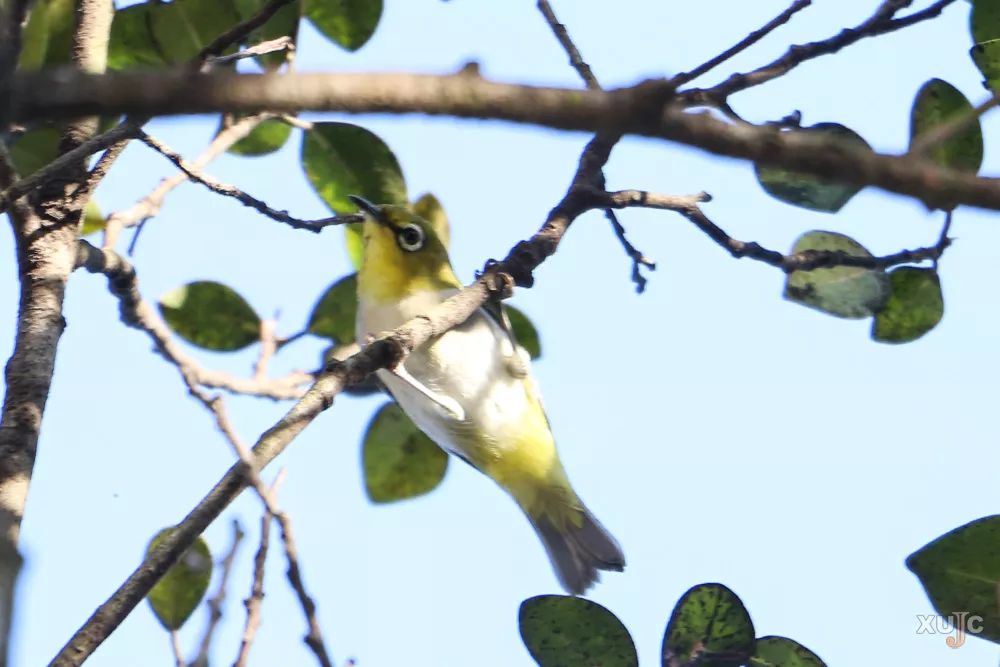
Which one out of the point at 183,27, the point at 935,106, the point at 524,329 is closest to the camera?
the point at 935,106

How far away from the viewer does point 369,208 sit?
12.7ft

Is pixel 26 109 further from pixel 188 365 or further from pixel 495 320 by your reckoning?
pixel 495 320

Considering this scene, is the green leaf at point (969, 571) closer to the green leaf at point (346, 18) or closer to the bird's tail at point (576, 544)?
the green leaf at point (346, 18)

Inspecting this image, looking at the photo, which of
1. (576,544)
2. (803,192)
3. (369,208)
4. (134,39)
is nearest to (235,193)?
(134,39)

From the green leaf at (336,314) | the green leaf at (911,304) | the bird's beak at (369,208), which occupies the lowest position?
the green leaf at (911,304)

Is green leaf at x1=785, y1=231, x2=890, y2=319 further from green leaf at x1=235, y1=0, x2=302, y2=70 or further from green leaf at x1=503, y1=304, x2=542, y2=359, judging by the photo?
green leaf at x1=235, y1=0, x2=302, y2=70

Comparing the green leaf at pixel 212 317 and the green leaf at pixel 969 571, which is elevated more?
the green leaf at pixel 212 317

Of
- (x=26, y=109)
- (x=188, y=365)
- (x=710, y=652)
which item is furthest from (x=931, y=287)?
(x=26, y=109)

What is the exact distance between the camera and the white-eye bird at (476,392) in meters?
4.16

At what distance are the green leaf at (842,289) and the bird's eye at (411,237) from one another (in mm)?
1796

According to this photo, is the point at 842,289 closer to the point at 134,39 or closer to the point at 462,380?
the point at 462,380

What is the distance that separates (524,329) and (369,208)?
653mm

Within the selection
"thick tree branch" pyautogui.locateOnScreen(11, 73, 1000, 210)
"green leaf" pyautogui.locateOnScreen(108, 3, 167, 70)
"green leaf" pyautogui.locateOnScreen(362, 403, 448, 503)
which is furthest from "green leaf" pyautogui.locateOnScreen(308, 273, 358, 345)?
"thick tree branch" pyautogui.locateOnScreen(11, 73, 1000, 210)

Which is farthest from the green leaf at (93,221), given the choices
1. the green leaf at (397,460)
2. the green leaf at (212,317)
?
the green leaf at (397,460)
